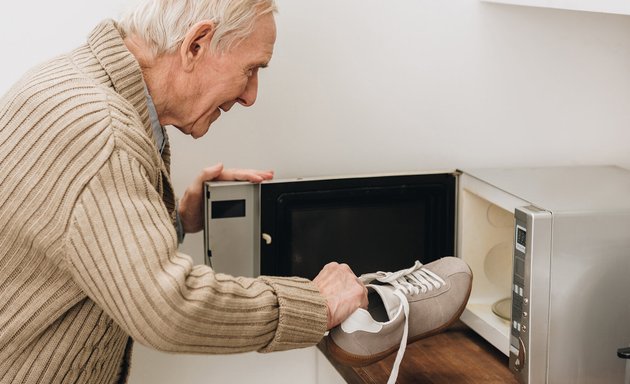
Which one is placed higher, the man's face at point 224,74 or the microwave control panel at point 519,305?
the man's face at point 224,74

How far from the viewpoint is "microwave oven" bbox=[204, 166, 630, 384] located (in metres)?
1.17

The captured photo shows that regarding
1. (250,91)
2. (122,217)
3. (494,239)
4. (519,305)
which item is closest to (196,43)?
(250,91)

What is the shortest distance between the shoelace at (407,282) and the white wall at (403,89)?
0.30 metres

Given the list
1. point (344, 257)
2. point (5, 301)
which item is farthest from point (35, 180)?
point (344, 257)

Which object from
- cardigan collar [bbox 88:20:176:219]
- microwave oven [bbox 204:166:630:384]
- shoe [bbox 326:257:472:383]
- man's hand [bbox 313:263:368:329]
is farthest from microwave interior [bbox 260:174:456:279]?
cardigan collar [bbox 88:20:176:219]

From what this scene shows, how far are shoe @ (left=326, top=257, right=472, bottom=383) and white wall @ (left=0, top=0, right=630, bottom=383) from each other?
31 cm

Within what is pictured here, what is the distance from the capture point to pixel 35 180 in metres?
0.86

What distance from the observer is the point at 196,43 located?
1.00 meters

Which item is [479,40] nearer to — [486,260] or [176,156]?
[486,260]

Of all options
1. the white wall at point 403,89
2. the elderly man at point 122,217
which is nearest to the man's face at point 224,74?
the elderly man at point 122,217

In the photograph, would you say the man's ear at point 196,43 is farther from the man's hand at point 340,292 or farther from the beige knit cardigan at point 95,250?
the man's hand at point 340,292

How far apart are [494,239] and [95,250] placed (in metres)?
0.84

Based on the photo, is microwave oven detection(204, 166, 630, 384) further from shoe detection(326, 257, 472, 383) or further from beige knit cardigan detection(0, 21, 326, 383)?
beige knit cardigan detection(0, 21, 326, 383)

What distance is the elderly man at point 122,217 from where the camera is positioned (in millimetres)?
846
